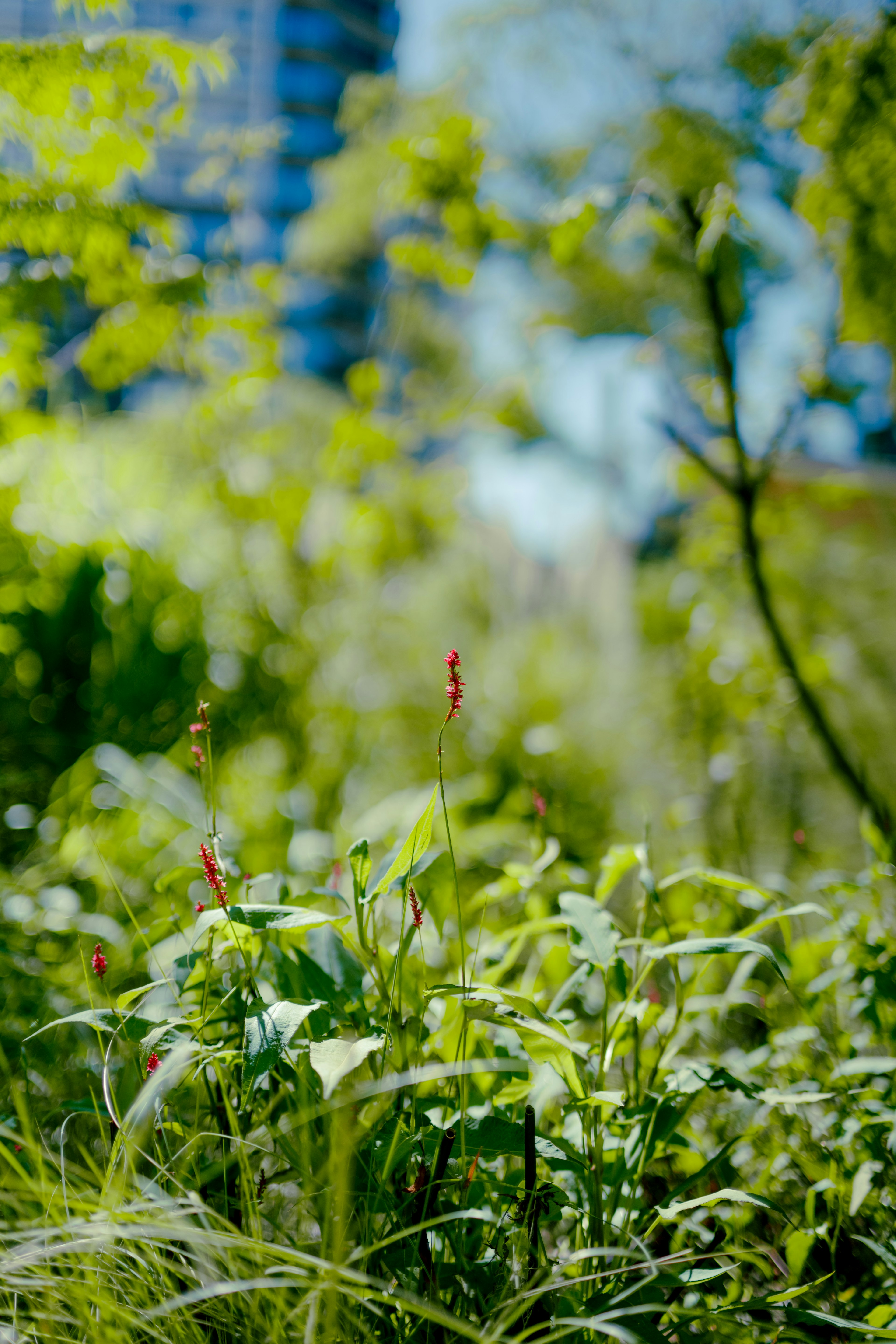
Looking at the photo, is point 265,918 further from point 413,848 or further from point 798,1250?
point 798,1250

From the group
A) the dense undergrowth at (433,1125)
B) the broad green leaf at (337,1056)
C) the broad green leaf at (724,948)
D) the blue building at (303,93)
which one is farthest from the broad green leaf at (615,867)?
the blue building at (303,93)

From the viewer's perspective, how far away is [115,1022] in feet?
1.40

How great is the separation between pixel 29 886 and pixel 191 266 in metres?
0.88

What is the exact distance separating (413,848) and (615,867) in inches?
8.4

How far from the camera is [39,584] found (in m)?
1.15

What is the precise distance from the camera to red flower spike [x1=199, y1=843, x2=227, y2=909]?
0.38 m

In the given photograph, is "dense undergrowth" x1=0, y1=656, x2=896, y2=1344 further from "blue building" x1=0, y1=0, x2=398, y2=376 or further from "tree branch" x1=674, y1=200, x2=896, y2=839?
"blue building" x1=0, y1=0, x2=398, y2=376

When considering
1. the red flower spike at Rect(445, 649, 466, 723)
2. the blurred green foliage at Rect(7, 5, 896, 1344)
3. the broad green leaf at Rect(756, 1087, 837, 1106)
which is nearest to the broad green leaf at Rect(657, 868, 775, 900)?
the blurred green foliage at Rect(7, 5, 896, 1344)

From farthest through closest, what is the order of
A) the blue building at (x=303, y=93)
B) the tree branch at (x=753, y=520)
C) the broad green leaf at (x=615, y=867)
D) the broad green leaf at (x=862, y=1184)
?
the blue building at (x=303, y=93)
the tree branch at (x=753, y=520)
the broad green leaf at (x=615, y=867)
the broad green leaf at (x=862, y=1184)

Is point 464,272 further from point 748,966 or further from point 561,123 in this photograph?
point 561,123

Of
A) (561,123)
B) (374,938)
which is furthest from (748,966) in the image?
(561,123)

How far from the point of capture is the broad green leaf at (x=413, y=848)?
0.39m

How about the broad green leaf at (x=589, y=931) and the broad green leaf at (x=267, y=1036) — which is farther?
the broad green leaf at (x=589, y=931)

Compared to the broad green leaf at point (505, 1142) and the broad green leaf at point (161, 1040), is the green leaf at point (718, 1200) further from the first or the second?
the broad green leaf at point (161, 1040)
